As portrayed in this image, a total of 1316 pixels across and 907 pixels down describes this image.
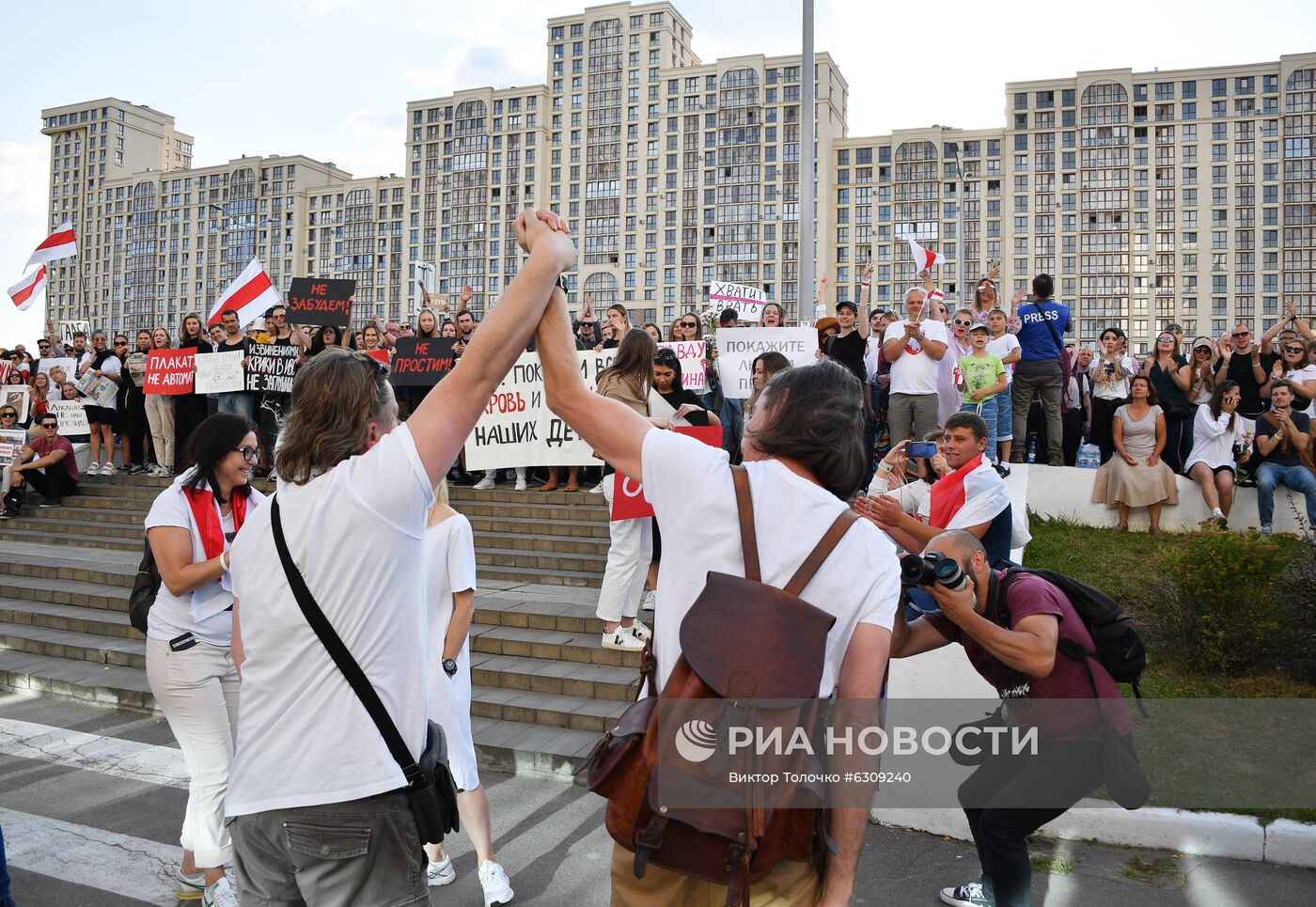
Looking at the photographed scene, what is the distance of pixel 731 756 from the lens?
5.46 ft

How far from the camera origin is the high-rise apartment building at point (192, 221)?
14062 centimetres

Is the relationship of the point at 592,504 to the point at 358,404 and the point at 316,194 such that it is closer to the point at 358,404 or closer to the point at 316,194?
the point at 358,404

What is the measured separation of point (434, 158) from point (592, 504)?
5362 inches

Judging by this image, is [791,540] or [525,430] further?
[525,430]

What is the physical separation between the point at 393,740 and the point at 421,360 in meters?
11.1

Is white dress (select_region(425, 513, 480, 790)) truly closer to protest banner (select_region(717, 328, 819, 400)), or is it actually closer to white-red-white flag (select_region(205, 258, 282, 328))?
protest banner (select_region(717, 328, 819, 400))

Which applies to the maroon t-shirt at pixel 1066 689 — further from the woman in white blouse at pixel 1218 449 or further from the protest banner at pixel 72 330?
the protest banner at pixel 72 330

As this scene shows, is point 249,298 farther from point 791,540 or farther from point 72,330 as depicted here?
point 791,540

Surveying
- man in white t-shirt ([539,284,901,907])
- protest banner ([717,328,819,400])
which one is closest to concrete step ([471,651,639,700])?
man in white t-shirt ([539,284,901,907])

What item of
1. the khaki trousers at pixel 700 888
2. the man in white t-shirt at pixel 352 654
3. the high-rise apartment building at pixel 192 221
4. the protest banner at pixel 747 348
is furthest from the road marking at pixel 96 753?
the high-rise apartment building at pixel 192 221

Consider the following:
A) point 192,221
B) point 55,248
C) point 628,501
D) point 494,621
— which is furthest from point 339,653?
point 192,221

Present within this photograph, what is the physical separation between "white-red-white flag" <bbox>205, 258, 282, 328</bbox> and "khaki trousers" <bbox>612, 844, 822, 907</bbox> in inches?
517

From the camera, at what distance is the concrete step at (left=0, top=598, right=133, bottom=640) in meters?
8.47

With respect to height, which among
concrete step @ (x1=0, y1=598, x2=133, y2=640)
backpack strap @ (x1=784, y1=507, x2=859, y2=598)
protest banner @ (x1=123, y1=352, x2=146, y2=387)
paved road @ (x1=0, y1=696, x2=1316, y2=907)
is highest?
protest banner @ (x1=123, y1=352, x2=146, y2=387)
